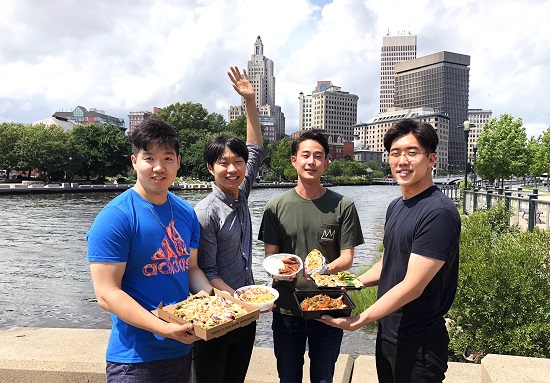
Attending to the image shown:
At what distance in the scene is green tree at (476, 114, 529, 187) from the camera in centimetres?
3509

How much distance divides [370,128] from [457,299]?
153 metres

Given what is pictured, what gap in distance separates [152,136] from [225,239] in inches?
34.7

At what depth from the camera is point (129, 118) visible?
17425 cm

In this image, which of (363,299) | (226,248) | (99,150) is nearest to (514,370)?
(226,248)

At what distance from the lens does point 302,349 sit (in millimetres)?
2879

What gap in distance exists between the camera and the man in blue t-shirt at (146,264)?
1.91m

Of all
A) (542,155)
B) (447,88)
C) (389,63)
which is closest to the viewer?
(542,155)

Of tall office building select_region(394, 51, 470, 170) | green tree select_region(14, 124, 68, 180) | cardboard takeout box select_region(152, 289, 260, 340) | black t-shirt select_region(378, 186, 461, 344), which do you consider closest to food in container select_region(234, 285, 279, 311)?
cardboard takeout box select_region(152, 289, 260, 340)

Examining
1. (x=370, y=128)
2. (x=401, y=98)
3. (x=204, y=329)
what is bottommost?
(x=204, y=329)

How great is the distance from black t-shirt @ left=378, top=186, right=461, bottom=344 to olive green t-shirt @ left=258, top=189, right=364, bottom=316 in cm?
59

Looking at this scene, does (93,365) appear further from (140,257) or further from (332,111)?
(332,111)

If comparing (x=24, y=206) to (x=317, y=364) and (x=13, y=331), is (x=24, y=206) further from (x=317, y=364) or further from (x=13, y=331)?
(x=317, y=364)

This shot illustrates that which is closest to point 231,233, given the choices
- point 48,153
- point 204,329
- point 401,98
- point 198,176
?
point 204,329

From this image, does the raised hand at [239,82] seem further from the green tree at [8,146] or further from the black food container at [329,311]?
the green tree at [8,146]
